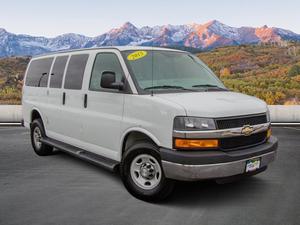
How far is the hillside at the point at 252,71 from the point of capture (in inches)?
1140

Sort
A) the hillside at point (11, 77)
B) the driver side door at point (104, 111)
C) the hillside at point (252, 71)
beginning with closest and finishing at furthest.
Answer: the driver side door at point (104, 111) → the hillside at point (252, 71) → the hillside at point (11, 77)

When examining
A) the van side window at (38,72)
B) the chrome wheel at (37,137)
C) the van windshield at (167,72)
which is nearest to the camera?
the van windshield at (167,72)

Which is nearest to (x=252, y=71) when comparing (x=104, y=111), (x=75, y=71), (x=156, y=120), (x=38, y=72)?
(x=38, y=72)

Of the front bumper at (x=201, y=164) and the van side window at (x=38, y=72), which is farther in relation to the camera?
the van side window at (x=38, y=72)

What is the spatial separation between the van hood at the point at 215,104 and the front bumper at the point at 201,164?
1.51 feet

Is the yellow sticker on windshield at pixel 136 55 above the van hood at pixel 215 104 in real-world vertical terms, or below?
above

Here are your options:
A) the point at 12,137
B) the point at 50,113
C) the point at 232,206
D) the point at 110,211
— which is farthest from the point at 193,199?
the point at 12,137

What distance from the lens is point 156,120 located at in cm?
420

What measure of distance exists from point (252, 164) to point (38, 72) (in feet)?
16.1

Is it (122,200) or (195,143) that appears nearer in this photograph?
(195,143)

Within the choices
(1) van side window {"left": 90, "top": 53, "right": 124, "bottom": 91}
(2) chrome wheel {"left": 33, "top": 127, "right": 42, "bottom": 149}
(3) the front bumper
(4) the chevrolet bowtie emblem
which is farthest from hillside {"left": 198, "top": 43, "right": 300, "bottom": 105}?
(3) the front bumper

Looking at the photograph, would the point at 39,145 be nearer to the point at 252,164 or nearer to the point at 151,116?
the point at 151,116

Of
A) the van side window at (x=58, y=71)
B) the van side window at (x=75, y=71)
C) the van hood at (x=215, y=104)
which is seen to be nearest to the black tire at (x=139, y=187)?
the van hood at (x=215, y=104)

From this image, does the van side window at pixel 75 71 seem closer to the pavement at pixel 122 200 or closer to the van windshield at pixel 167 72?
the van windshield at pixel 167 72
